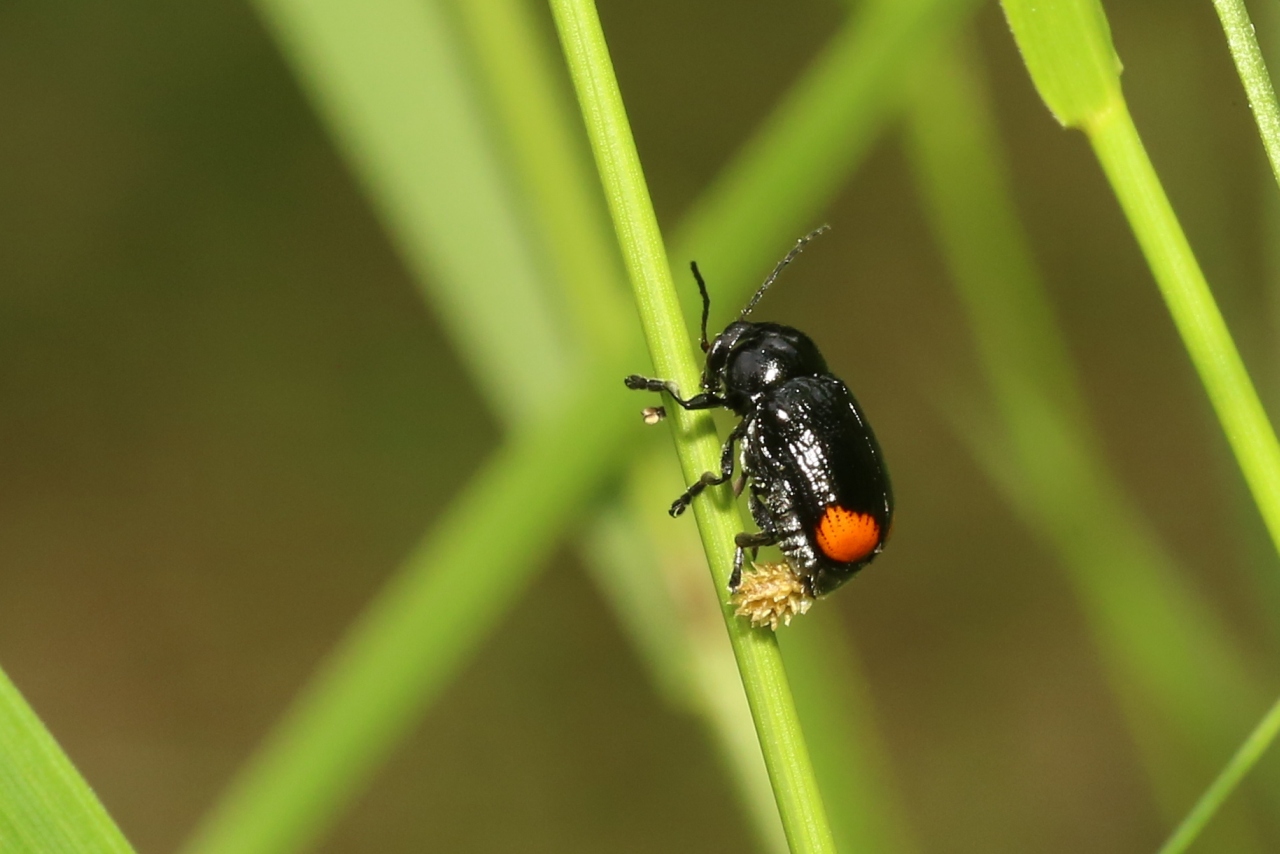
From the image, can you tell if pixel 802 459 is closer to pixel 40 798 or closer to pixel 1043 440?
pixel 1043 440

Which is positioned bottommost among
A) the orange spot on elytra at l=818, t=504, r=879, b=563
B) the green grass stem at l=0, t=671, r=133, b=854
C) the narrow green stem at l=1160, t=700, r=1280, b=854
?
the narrow green stem at l=1160, t=700, r=1280, b=854

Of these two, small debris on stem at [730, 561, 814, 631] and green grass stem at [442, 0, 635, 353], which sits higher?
green grass stem at [442, 0, 635, 353]

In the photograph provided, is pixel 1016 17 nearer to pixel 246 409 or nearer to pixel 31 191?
pixel 246 409

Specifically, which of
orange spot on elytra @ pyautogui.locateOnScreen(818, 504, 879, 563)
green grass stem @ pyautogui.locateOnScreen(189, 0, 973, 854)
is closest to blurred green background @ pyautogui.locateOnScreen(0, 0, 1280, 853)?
orange spot on elytra @ pyautogui.locateOnScreen(818, 504, 879, 563)

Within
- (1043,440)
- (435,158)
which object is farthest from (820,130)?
(1043,440)

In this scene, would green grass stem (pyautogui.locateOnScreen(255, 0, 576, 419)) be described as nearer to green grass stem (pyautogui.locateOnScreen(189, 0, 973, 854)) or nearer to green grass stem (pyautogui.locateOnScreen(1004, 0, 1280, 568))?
green grass stem (pyautogui.locateOnScreen(189, 0, 973, 854))

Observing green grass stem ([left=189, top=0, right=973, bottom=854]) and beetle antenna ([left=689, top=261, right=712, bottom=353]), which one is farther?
beetle antenna ([left=689, top=261, right=712, bottom=353])
